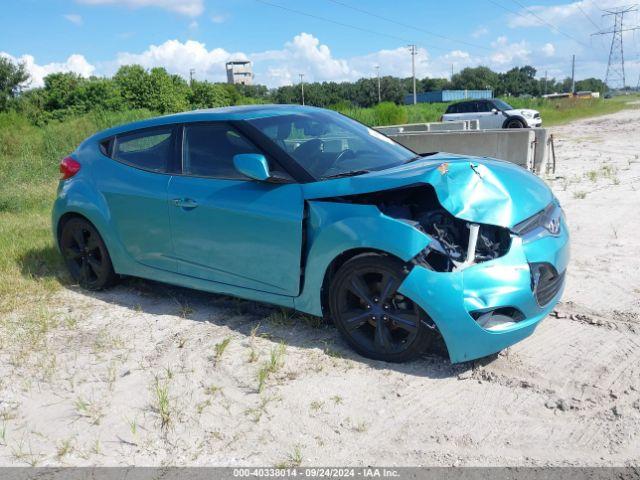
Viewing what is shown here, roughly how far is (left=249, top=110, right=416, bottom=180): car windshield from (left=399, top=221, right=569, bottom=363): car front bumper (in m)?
1.11

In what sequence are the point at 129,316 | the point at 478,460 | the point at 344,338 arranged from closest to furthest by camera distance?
1. the point at 478,460
2. the point at 344,338
3. the point at 129,316

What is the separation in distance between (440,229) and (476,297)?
1.73 ft

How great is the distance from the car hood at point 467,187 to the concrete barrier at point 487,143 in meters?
7.94

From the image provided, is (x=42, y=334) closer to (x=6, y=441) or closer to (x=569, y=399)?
(x=6, y=441)

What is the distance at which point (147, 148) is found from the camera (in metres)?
5.23

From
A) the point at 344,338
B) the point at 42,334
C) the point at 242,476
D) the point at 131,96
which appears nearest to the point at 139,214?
the point at 42,334

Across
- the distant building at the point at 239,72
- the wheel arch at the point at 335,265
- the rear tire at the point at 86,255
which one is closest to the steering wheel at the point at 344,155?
the wheel arch at the point at 335,265

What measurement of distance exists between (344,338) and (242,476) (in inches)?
54.1

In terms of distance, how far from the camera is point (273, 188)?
4.24 m

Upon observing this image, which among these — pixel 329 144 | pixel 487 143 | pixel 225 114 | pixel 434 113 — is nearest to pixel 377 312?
pixel 329 144

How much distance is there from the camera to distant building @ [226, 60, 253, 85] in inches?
6107

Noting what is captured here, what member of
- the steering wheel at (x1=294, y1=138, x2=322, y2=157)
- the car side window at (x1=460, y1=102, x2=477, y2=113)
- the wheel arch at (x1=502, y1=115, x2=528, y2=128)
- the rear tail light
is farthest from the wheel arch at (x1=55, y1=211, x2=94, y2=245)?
the car side window at (x1=460, y1=102, x2=477, y2=113)

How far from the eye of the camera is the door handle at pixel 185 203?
4.63 m

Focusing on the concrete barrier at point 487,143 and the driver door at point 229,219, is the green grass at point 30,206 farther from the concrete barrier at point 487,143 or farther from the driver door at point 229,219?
Answer: the concrete barrier at point 487,143
